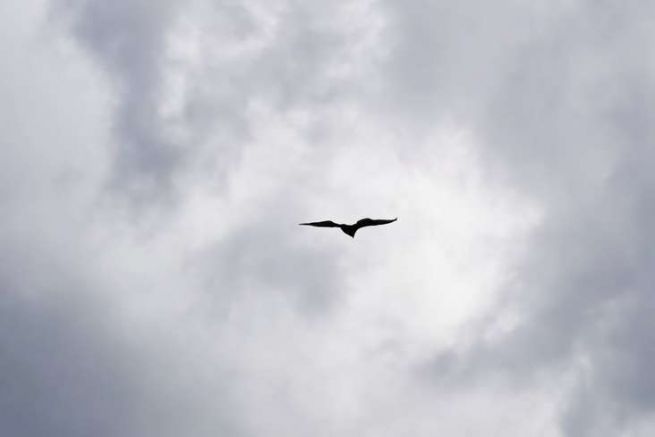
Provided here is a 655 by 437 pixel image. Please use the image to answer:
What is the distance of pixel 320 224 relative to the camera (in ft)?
152

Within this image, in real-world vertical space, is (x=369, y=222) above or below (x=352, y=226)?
below

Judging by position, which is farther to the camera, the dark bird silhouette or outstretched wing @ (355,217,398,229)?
outstretched wing @ (355,217,398,229)

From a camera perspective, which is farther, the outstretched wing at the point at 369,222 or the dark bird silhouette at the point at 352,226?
the outstretched wing at the point at 369,222

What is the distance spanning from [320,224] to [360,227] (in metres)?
4.21

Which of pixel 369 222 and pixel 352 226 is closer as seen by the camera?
pixel 369 222

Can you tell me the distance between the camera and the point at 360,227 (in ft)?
162

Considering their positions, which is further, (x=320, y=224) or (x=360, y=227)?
(x=360, y=227)
